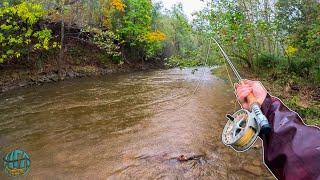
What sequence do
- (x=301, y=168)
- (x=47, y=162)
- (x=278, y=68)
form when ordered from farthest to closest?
1. (x=278, y=68)
2. (x=47, y=162)
3. (x=301, y=168)

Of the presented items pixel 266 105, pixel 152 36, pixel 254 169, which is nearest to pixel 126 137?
pixel 254 169

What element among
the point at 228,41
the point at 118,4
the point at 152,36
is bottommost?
the point at 228,41

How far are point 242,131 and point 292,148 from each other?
381mm

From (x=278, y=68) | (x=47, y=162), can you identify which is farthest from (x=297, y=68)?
(x=47, y=162)

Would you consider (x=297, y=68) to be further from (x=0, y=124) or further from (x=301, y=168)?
(x=301, y=168)

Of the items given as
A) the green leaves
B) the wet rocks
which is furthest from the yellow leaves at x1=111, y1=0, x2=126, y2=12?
the wet rocks

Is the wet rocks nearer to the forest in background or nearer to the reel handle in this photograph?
the forest in background

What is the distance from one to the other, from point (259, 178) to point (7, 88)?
16.5m

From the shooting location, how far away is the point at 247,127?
141 cm

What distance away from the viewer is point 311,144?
1.09 metres

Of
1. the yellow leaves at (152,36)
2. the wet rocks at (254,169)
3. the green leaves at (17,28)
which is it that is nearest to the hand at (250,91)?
the wet rocks at (254,169)

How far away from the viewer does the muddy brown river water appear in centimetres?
683

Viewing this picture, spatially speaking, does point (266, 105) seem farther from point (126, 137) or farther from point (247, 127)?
point (126, 137)

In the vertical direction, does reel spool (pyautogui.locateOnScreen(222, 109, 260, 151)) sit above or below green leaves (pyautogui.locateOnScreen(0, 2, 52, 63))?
below
